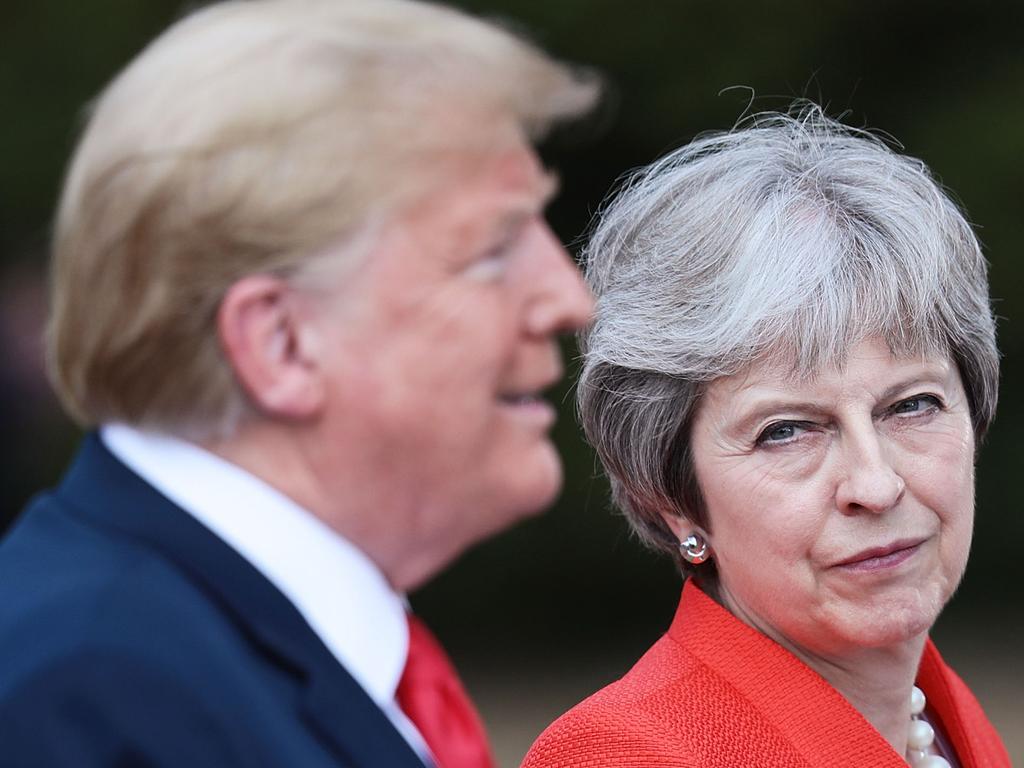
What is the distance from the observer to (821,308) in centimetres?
235

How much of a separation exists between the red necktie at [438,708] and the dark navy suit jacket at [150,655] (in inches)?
4.9

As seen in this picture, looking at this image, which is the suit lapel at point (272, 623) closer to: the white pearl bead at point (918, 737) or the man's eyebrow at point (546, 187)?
the man's eyebrow at point (546, 187)

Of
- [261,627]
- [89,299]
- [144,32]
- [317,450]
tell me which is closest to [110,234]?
[89,299]

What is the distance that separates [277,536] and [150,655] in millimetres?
184

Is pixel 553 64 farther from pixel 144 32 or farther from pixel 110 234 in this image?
pixel 144 32

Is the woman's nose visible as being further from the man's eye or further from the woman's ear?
the man's eye

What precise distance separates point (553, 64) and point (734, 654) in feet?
3.98

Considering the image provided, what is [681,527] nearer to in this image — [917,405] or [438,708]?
[917,405]

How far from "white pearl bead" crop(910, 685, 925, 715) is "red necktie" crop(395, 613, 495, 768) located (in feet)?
3.93

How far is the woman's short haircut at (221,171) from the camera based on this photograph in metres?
1.38

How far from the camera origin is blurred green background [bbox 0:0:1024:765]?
7.56 meters

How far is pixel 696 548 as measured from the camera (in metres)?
2.54

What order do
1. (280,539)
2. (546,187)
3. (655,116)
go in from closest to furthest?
1. (280,539)
2. (546,187)
3. (655,116)

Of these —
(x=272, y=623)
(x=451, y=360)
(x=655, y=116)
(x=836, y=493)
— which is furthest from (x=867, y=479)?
(x=655, y=116)
